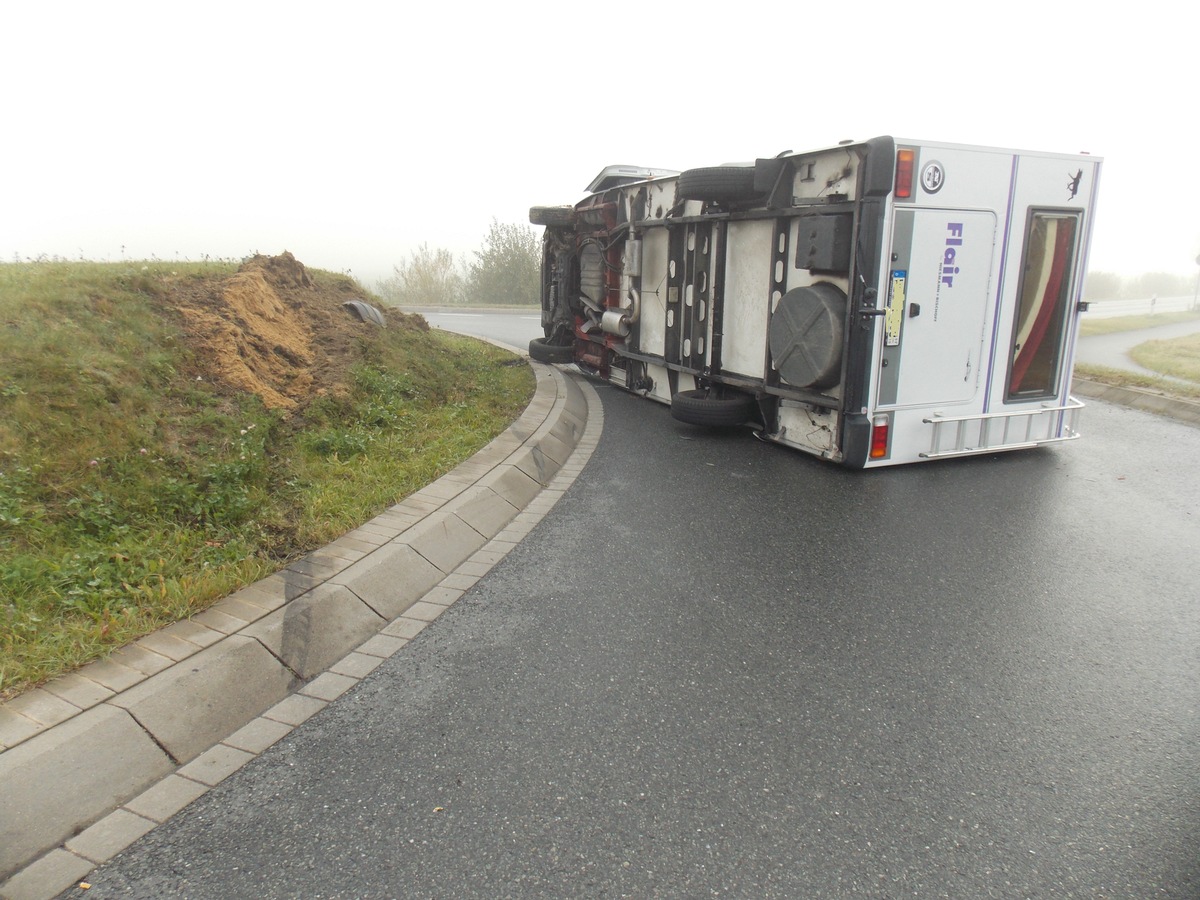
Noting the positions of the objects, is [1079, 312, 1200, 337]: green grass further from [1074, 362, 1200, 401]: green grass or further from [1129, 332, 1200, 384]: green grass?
[1074, 362, 1200, 401]: green grass

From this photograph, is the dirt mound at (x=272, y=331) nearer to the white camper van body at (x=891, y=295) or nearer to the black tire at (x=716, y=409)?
the black tire at (x=716, y=409)

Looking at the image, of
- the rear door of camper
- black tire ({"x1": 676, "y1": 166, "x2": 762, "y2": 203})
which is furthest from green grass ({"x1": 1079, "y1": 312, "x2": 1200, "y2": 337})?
black tire ({"x1": 676, "y1": 166, "x2": 762, "y2": 203})

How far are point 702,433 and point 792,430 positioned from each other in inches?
48.3

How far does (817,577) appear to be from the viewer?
14.7ft

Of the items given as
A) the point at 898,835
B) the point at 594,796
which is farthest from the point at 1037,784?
the point at 594,796

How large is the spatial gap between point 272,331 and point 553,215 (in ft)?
14.7

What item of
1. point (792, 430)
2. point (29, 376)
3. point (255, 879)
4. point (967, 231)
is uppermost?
point (967, 231)

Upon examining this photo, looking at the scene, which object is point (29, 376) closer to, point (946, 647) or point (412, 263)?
point (946, 647)

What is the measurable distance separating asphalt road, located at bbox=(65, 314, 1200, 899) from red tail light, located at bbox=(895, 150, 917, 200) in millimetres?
2424

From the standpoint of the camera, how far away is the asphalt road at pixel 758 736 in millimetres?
2346

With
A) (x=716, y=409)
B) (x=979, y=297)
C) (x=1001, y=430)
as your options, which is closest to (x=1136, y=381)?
(x=1001, y=430)

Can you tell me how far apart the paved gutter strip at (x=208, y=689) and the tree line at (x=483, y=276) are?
919 inches

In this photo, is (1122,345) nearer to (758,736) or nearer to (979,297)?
(979,297)

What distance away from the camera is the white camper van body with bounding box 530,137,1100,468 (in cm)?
584
